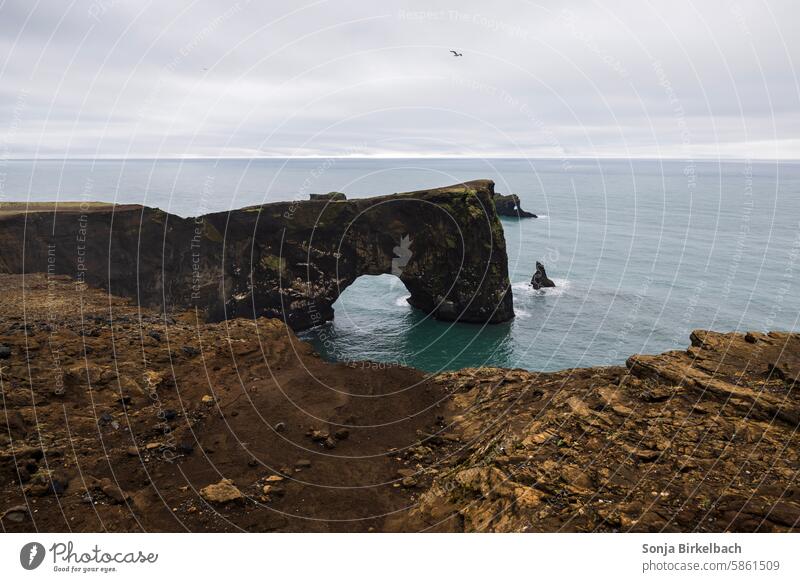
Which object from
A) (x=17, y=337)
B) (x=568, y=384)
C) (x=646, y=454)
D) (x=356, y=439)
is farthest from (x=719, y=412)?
(x=17, y=337)

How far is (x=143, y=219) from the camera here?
52.6 meters

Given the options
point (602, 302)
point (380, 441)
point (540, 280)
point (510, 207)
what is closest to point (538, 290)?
point (540, 280)

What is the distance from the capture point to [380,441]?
22.5 meters

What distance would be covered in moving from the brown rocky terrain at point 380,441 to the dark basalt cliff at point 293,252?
24592 mm

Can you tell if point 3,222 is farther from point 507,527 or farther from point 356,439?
point 507,527

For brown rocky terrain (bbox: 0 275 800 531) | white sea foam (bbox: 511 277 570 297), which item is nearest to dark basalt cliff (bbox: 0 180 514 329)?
white sea foam (bbox: 511 277 570 297)

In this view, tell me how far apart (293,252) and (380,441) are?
4144 cm

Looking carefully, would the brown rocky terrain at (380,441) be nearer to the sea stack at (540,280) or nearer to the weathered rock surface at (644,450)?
the weathered rock surface at (644,450)

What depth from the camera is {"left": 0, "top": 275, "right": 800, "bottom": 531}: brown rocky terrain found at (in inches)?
560

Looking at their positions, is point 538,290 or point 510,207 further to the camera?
point 510,207

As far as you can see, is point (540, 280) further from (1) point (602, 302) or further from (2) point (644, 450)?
(2) point (644, 450)

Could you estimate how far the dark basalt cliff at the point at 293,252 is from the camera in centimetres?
5144

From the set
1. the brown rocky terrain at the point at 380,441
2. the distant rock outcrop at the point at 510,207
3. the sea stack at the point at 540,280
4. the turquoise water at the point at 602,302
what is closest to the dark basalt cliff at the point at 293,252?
the turquoise water at the point at 602,302

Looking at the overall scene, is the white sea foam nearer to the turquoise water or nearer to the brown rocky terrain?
the turquoise water
